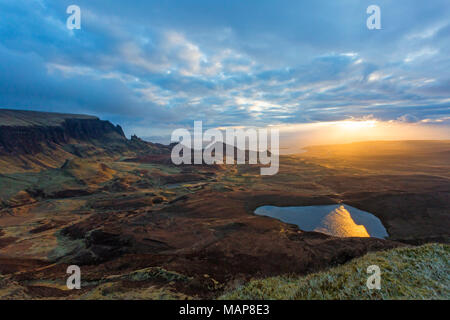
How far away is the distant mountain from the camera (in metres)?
81.5

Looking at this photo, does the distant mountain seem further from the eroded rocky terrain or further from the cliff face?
the eroded rocky terrain

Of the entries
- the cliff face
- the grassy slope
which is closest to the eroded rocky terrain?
the grassy slope

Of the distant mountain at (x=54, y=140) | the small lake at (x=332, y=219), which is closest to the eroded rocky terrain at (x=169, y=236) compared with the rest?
the small lake at (x=332, y=219)

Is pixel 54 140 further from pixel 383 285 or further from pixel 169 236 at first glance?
pixel 383 285

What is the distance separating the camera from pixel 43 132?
337ft

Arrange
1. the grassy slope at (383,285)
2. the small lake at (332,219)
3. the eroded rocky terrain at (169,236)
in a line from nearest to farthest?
the grassy slope at (383,285), the eroded rocky terrain at (169,236), the small lake at (332,219)

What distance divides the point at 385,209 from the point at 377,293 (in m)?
32.0

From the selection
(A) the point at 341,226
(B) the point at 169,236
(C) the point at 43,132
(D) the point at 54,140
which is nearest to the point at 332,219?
(A) the point at 341,226

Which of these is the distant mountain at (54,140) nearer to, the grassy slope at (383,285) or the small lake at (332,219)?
the small lake at (332,219)

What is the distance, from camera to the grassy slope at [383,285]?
8.53 meters

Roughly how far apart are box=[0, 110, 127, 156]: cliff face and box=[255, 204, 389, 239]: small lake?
106455 millimetres

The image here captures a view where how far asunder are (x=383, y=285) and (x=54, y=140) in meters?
145
